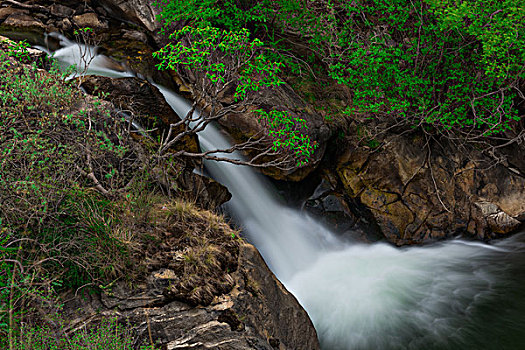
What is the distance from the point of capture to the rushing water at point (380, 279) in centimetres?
482

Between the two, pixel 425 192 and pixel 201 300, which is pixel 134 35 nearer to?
pixel 201 300

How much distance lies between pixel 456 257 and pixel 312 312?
3.92 meters

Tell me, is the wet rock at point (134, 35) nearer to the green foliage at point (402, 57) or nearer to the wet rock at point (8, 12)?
the green foliage at point (402, 57)

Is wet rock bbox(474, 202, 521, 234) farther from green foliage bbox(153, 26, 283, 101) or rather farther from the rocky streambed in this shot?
green foliage bbox(153, 26, 283, 101)

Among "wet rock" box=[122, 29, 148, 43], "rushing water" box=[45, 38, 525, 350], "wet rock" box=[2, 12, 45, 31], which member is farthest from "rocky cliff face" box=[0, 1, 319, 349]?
"wet rock" box=[2, 12, 45, 31]

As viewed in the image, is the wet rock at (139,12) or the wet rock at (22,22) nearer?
the wet rock at (22,22)

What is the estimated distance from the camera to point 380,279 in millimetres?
6348

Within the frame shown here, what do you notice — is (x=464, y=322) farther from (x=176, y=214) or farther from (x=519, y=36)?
(x=519, y=36)

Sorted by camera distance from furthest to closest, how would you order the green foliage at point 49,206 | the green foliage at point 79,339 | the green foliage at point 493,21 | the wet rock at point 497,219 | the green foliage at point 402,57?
the wet rock at point 497,219
the green foliage at point 402,57
the green foliage at point 493,21
the green foliage at point 49,206
the green foliage at point 79,339

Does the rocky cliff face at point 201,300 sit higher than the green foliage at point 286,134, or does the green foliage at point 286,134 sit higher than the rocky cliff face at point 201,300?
the green foliage at point 286,134

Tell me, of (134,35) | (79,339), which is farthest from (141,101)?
(79,339)

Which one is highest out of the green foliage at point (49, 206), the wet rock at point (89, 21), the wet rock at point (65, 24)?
the wet rock at point (89, 21)

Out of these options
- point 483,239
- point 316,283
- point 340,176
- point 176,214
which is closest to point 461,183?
point 483,239

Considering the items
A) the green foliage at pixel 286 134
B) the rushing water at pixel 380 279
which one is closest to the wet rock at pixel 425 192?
the rushing water at pixel 380 279
